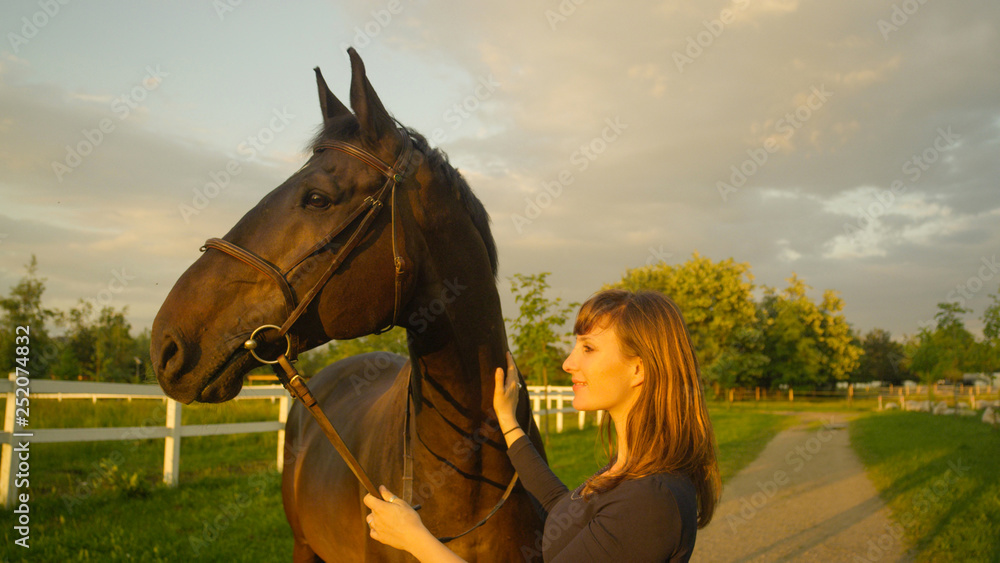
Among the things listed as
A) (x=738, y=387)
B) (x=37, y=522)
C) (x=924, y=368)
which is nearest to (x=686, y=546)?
(x=37, y=522)

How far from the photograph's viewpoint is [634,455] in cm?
168

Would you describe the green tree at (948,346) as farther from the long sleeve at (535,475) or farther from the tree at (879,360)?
the tree at (879,360)

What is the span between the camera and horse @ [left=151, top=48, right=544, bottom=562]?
1890mm

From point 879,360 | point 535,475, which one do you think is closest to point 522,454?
point 535,475

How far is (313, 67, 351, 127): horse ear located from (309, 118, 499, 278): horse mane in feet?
0.72

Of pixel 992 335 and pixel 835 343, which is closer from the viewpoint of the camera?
pixel 992 335

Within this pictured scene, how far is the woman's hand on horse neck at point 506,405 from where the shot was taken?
2271 mm

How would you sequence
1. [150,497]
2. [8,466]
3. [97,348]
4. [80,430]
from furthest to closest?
[97,348] < [150,497] < [80,430] < [8,466]

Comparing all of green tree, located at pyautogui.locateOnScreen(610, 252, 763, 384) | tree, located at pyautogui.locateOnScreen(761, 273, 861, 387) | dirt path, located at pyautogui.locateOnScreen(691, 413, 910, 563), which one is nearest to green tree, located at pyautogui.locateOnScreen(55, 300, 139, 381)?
dirt path, located at pyautogui.locateOnScreen(691, 413, 910, 563)

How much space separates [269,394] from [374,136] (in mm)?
8320

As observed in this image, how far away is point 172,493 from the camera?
7148 mm

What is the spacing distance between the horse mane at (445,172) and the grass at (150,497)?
0.98 metres

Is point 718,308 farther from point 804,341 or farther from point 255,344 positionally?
point 255,344

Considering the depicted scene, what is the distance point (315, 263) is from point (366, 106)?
58 cm
